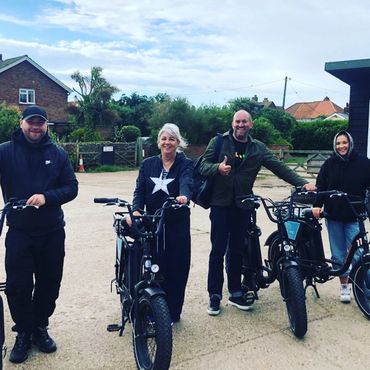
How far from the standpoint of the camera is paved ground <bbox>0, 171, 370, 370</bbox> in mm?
3514

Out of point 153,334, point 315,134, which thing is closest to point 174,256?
point 153,334

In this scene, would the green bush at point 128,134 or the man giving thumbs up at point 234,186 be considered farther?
the green bush at point 128,134

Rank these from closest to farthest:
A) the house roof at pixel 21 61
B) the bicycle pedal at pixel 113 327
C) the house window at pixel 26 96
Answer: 1. the bicycle pedal at pixel 113 327
2. the house roof at pixel 21 61
3. the house window at pixel 26 96

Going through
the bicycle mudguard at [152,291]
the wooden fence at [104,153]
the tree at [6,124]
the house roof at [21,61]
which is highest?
the house roof at [21,61]

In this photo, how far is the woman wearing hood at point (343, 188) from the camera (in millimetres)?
4617

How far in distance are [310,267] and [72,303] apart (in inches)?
91.8

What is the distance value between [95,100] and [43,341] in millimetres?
30519

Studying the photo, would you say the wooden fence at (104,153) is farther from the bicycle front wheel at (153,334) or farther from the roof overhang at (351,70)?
the bicycle front wheel at (153,334)

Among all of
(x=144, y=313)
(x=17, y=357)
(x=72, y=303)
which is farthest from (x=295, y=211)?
(x=17, y=357)

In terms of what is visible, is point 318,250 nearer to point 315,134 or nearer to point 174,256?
point 174,256

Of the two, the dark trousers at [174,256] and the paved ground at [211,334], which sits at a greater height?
the dark trousers at [174,256]

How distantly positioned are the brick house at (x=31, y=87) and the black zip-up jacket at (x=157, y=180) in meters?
31.4

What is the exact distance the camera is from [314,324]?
426 centimetres

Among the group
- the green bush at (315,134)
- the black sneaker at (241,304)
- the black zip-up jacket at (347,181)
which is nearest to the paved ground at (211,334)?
the black sneaker at (241,304)
